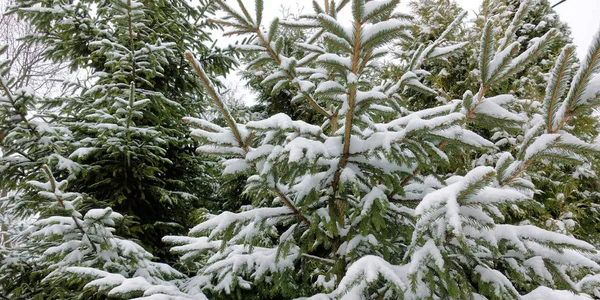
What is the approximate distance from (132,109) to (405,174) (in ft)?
8.14

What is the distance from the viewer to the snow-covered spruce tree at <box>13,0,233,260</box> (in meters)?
3.29

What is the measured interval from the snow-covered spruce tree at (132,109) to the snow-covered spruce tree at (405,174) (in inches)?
72.2

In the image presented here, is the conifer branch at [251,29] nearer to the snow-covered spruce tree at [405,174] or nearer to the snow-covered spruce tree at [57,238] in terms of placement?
the snow-covered spruce tree at [405,174]

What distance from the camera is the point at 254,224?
1.61 meters

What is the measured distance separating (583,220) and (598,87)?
12.1ft

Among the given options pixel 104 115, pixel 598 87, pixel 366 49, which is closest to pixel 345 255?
pixel 366 49

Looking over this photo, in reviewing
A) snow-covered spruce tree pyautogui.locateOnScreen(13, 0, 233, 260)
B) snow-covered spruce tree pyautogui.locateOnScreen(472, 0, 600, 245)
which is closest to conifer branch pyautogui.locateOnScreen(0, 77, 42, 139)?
snow-covered spruce tree pyautogui.locateOnScreen(13, 0, 233, 260)

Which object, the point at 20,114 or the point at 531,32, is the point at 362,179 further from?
the point at 531,32

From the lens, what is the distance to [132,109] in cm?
297

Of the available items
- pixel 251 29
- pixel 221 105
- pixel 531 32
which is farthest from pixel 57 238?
pixel 531 32

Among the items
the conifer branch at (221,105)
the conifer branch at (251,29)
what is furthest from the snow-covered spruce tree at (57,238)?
the conifer branch at (251,29)

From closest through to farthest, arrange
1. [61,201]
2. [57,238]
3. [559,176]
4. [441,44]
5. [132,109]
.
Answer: [61,201]
[57,238]
[132,109]
[559,176]
[441,44]

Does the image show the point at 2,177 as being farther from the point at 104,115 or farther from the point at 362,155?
the point at 362,155

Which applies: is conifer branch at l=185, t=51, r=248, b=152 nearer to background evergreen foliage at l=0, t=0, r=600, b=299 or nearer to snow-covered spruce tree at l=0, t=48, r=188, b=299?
background evergreen foliage at l=0, t=0, r=600, b=299
